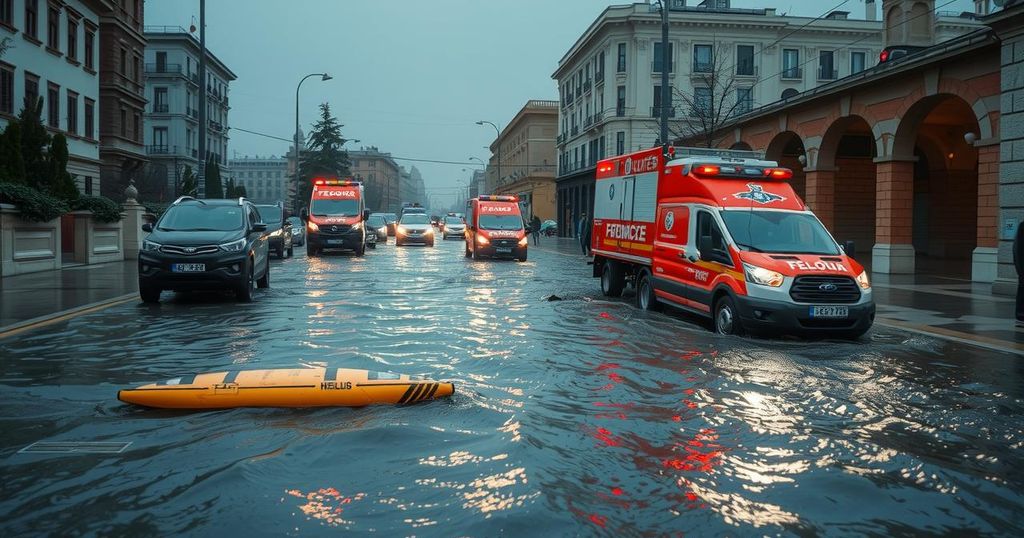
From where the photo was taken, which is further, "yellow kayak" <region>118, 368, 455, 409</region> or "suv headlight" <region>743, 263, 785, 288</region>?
"suv headlight" <region>743, 263, 785, 288</region>

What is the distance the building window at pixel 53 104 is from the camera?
37.3 m

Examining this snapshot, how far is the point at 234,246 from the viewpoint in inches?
550

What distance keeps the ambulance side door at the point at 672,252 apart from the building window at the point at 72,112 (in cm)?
3543


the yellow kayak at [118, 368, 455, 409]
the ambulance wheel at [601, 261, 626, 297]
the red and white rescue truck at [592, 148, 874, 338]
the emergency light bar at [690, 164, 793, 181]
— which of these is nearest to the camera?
the yellow kayak at [118, 368, 455, 409]

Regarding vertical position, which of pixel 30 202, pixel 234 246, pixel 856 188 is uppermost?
pixel 856 188

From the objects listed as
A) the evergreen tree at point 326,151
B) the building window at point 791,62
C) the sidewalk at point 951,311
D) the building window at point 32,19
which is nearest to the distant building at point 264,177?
the evergreen tree at point 326,151

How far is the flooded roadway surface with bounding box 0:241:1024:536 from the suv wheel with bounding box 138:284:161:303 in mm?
2889

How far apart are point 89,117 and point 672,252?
125 feet

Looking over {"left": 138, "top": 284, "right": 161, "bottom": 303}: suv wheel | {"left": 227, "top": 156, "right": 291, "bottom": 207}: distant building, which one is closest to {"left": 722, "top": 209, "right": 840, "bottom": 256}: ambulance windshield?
{"left": 138, "top": 284, "right": 161, "bottom": 303}: suv wheel

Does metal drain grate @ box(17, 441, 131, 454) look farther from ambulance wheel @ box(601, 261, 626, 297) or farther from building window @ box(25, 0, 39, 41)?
building window @ box(25, 0, 39, 41)

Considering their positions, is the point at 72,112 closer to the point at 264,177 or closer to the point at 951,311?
the point at 951,311

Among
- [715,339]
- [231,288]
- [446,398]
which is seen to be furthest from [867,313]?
[231,288]

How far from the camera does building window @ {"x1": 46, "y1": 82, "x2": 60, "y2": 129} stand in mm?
37281

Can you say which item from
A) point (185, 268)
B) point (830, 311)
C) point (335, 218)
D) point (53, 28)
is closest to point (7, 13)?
point (53, 28)
